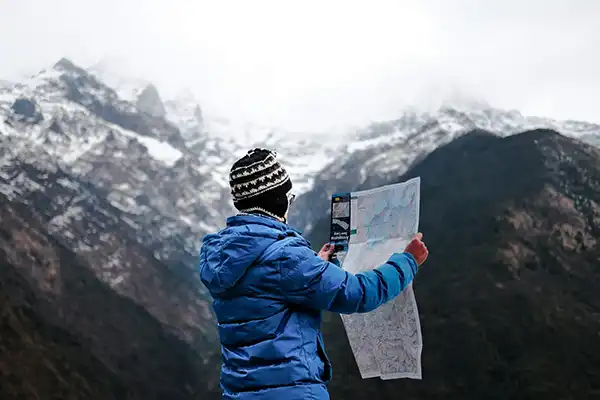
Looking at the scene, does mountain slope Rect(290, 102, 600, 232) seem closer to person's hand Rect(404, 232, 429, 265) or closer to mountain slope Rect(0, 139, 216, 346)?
mountain slope Rect(0, 139, 216, 346)

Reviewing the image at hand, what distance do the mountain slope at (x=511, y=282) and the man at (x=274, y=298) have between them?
6217 centimetres

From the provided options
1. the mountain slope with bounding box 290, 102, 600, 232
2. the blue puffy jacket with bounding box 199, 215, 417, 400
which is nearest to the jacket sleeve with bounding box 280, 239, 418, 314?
the blue puffy jacket with bounding box 199, 215, 417, 400

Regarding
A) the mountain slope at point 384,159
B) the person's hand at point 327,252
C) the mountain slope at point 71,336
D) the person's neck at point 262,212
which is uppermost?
the mountain slope at point 384,159

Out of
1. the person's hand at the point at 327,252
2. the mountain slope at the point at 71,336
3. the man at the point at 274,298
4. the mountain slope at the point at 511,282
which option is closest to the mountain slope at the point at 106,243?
the mountain slope at the point at 71,336

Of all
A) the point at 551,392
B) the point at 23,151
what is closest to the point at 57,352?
the point at 551,392

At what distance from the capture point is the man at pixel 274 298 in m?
2.92

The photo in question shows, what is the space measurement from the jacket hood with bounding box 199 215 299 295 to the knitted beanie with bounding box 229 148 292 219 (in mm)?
106

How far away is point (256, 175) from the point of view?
10.5 feet

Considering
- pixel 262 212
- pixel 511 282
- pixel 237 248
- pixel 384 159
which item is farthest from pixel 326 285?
pixel 384 159

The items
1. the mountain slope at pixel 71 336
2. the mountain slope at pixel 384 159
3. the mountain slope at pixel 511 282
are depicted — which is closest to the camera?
the mountain slope at pixel 511 282

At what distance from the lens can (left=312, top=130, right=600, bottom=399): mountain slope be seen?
6688 centimetres

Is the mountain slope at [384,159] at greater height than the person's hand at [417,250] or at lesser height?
greater

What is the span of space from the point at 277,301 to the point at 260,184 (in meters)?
0.58

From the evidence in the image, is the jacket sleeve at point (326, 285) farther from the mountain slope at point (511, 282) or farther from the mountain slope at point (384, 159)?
the mountain slope at point (384, 159)
